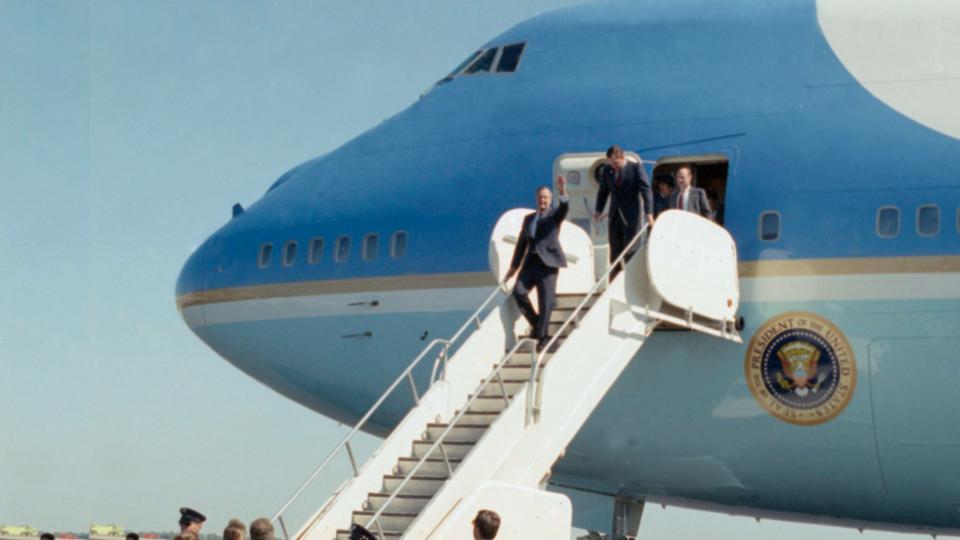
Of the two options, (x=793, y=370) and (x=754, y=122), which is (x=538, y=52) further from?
(x=793, y=370)

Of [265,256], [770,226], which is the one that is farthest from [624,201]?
[265,256]

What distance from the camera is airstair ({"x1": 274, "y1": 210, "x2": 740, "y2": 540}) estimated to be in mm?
11422

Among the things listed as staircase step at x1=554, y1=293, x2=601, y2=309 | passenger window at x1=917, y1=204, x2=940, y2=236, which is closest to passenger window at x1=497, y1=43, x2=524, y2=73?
staircase step at x1=554, y1=293, x2=601, y2=309

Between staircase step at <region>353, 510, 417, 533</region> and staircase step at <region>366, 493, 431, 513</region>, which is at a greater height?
staircase step at <region>366, 493, 431, 513</region>

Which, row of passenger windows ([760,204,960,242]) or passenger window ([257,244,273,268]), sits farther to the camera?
passenger window ([257,244,273,268])

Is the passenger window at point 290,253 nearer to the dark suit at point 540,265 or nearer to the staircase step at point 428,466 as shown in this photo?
the dark suit at point 540,265

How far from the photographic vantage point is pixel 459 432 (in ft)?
40.3

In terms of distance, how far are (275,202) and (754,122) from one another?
6236 millimetres

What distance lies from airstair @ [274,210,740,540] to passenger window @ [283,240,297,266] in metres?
4.29

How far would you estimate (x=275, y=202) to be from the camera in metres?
18.6

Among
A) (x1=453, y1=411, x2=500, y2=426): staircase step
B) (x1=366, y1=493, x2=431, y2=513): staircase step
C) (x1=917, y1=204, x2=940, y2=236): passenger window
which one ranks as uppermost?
(x1=917, y1=204, x2=940, y2=236): passenger window

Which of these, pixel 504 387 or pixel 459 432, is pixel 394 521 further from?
pixel 504 387

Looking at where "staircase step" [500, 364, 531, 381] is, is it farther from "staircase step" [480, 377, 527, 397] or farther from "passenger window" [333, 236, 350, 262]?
"passenger window" [333, 236, 350, 262]

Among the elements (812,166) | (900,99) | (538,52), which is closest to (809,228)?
(812,166)
